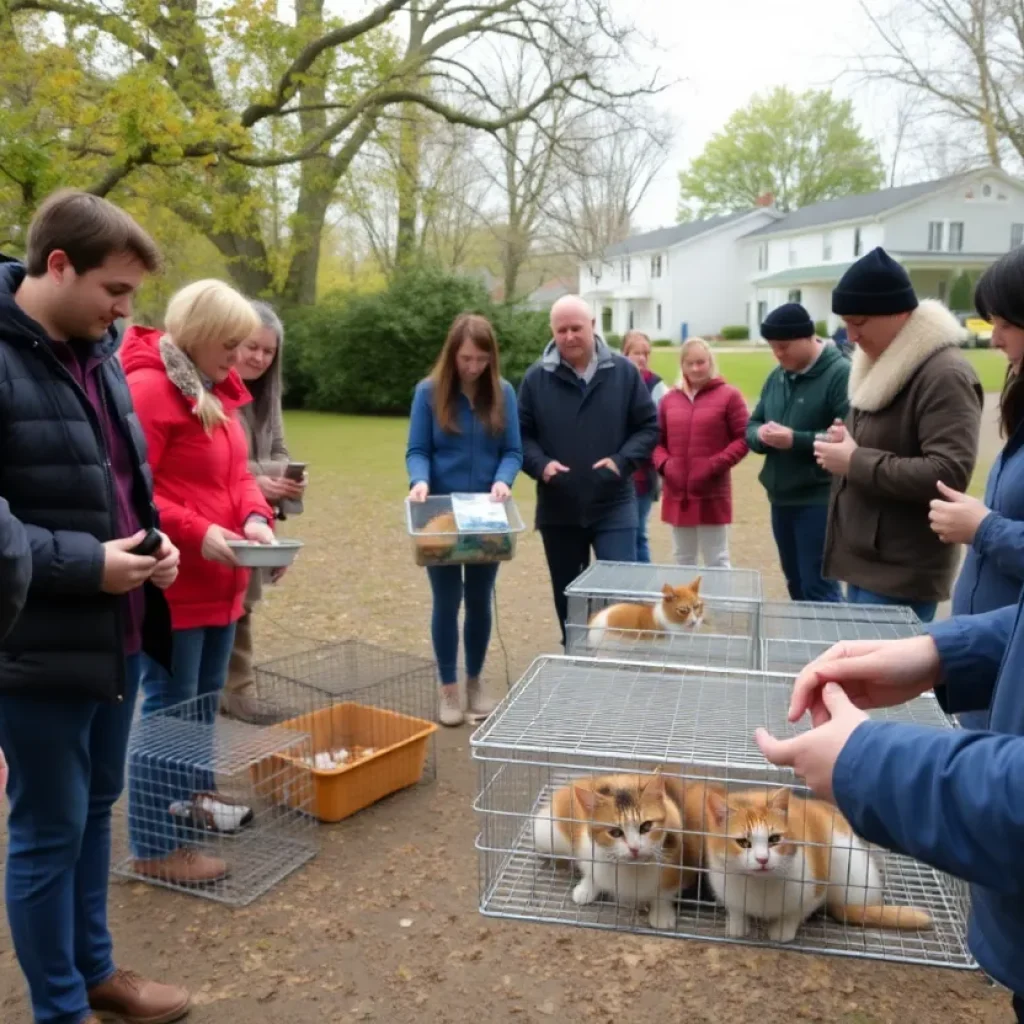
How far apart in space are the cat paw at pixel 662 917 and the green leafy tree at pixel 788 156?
60709 millimetres

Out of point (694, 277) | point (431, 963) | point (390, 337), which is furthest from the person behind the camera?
point (694, 277)

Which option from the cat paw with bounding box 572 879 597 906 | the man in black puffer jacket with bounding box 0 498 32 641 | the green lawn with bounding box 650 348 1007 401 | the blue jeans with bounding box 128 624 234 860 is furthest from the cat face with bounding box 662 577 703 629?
the green lawn with bounding box 650 348 1007 401

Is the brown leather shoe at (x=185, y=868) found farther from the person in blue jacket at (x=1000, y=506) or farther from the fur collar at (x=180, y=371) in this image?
the person in blue jacket at (x=1000, y=506)

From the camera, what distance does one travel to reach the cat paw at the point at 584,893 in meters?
1.97

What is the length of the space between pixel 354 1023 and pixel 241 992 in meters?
0.39

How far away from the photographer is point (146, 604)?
2.72 metres

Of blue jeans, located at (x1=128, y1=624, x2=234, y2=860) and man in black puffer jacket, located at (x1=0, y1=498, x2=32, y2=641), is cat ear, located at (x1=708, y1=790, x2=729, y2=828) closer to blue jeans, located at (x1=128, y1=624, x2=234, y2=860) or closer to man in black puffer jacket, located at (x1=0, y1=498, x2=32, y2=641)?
man in black puffer jacket, located at (x1=0, y1=498, x2=32, y2=641)

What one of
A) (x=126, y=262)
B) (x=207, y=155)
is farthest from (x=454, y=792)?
(x=207, y=155)

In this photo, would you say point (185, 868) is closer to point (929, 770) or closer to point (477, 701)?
point (477, 701)

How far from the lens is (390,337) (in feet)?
70.2

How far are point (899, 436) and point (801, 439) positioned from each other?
3.96ft

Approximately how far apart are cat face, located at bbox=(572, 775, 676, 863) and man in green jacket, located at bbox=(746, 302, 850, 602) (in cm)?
306

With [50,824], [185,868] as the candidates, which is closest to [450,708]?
[185,868]

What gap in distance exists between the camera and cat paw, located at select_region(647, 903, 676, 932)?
6.34 feet
